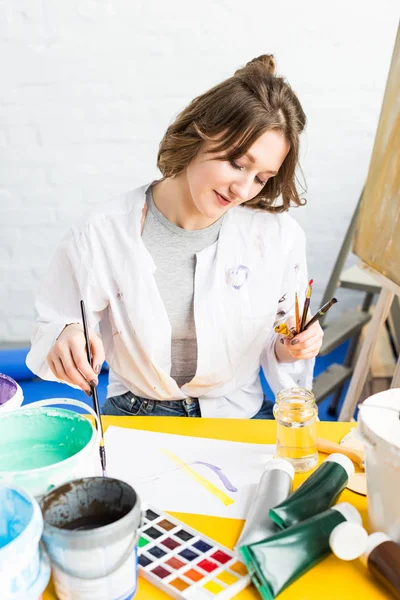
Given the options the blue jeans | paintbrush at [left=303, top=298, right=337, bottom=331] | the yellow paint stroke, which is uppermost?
paintbrush at [left=303, top=298, right=337, bottom=331]

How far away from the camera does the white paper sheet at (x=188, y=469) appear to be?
81 cm

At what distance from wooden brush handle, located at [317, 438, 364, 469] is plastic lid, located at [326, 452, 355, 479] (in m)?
0.06

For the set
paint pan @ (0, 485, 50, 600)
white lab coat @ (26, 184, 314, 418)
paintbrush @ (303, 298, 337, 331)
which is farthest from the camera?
white lab coat @ (26, 184, 314, 418)

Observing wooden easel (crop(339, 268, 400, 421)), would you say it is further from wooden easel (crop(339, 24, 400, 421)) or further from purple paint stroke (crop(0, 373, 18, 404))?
purple paint stroke (crop(0, 373, 18, 404))

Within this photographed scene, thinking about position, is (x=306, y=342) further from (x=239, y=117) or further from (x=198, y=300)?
(x=239, y=117)

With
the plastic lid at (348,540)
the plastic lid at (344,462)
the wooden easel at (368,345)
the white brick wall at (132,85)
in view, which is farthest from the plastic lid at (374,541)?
the white brick wall at (132,85)

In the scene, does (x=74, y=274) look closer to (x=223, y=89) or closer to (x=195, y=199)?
(x=195, y=199)

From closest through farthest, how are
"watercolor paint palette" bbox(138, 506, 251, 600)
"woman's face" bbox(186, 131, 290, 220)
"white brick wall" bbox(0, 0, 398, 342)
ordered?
"watercolor paint palette" bbox(138, 506, 251, 600) → "woman's face" bbox(186, 131, 290, 220) → "white brick wall" bbox(0, 0, 398, 342)

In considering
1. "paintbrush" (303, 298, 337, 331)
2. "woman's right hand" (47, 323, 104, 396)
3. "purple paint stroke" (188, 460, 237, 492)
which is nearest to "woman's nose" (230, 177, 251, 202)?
"paintbrush" (303, 298, 337, 331)

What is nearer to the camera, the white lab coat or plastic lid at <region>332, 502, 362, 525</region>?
plastic lid at <region>332, 502, 362, 525</region>

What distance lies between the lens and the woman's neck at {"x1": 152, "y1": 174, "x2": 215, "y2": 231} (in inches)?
47.9

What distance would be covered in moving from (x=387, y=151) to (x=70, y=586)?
1.10 metres

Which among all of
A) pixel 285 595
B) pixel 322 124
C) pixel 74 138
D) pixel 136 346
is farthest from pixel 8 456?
pixel 322 124

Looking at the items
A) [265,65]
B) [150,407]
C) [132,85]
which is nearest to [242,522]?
[150,407]
